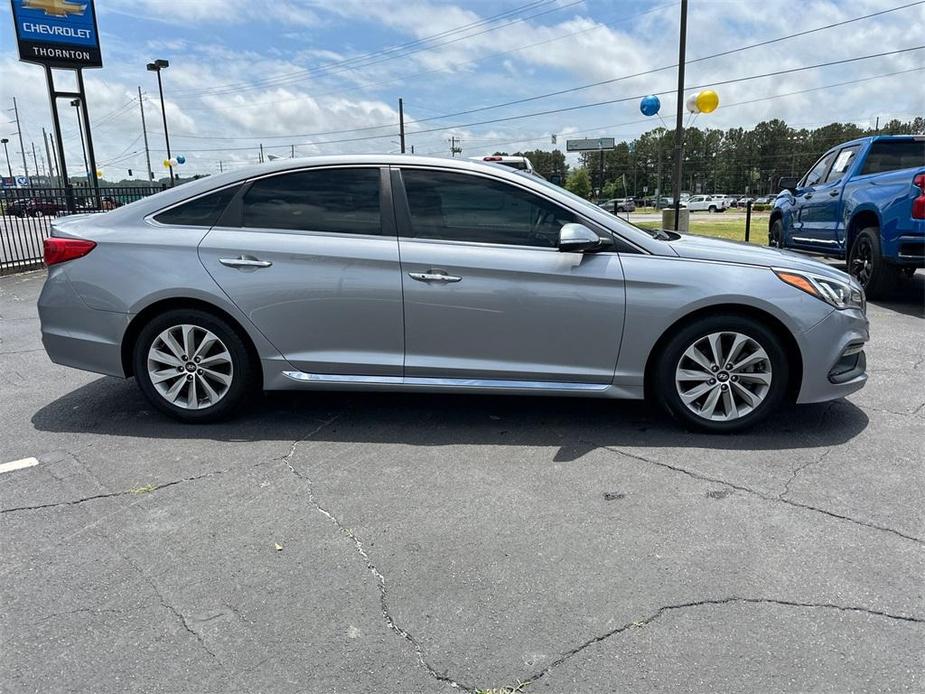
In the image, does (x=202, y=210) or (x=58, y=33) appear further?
(x=58, y=33)

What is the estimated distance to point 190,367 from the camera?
397 centimetres

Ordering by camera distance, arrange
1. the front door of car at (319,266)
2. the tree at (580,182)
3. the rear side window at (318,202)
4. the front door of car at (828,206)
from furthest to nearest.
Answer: the tree at (580,182) → the front door of car at (828,206) → the rear side window at (318,202) → the front door of car at (319,266)

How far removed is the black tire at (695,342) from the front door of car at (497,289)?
1.01 feet

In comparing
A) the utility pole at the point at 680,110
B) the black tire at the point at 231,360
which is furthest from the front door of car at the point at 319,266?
the utility pole at the point at 680,110

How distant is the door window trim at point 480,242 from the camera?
12.3ft

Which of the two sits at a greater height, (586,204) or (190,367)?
(586,204)

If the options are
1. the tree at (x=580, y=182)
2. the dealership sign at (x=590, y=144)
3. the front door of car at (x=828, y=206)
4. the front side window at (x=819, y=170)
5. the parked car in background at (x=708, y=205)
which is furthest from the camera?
the tree at (x=580, y=182)

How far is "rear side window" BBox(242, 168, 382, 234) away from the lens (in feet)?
12.8

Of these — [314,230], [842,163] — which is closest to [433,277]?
[314,230]

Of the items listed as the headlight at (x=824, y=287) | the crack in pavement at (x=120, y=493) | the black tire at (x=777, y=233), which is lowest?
the crack in pavement at (x=120, y=493)

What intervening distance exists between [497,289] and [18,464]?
2.83 meters

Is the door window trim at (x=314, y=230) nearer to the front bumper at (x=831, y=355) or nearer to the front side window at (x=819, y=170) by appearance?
the front bumper at (x=831, y=355)

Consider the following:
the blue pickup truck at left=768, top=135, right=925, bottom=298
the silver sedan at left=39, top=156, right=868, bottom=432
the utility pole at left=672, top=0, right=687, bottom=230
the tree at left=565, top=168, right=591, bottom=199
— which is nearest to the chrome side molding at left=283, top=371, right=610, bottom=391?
the silver sedan at left=39, top=156, right=868, bottom=432

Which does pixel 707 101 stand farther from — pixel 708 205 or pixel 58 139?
pixel 708 205
